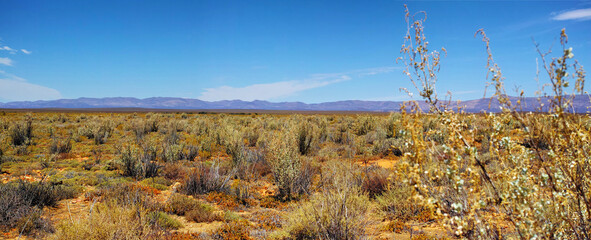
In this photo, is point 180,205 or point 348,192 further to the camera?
point 180,205

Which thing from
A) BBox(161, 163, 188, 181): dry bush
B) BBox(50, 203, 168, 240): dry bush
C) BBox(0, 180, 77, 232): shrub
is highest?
BBox(50, 203, 168, 240): dry bush

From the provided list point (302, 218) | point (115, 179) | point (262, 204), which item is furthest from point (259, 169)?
point (302, 218)

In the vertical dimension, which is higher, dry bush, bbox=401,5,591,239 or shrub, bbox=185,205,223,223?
dry bush, bbox=401,5,591,239

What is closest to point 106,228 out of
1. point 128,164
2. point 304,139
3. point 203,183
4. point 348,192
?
point 348,192

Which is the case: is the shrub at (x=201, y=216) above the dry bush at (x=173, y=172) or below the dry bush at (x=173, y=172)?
below

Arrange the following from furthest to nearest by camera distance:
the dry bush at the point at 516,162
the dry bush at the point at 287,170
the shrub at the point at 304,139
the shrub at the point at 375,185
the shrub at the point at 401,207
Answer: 1. the shrub at the point at 304,139
2. the dry bush at the point at 287,170
3. the shrub at the point at 375,185
4. the shrub at the point at 401,207
5. the dry bush at the point at 516,162

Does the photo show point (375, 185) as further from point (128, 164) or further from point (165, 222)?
point (128, 164)

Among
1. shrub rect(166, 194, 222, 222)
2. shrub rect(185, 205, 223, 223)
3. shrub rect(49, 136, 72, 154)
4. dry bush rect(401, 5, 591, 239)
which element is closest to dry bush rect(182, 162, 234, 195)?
shrub rect(166, 194, 222, 222)

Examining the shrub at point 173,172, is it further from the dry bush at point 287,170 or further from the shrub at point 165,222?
the shrub at point 165,222

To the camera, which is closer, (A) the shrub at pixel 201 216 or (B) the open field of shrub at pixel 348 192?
(B) the open field of shrub at pixel 348 192

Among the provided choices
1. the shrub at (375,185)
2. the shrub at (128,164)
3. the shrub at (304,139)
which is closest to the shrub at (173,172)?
the shrub at (128,164)

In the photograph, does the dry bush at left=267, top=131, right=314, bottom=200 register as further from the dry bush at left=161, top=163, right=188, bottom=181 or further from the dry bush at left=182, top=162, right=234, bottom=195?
Result: the dry bush at left=161, top=163, right=188, bottom=181

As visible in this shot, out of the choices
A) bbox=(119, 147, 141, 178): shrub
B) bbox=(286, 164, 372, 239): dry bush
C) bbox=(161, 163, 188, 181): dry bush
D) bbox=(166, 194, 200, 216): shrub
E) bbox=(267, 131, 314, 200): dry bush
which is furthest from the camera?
bbox=(119, 147, 141, 178): shrub

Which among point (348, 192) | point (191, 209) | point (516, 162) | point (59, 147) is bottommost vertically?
point (191, 209)
